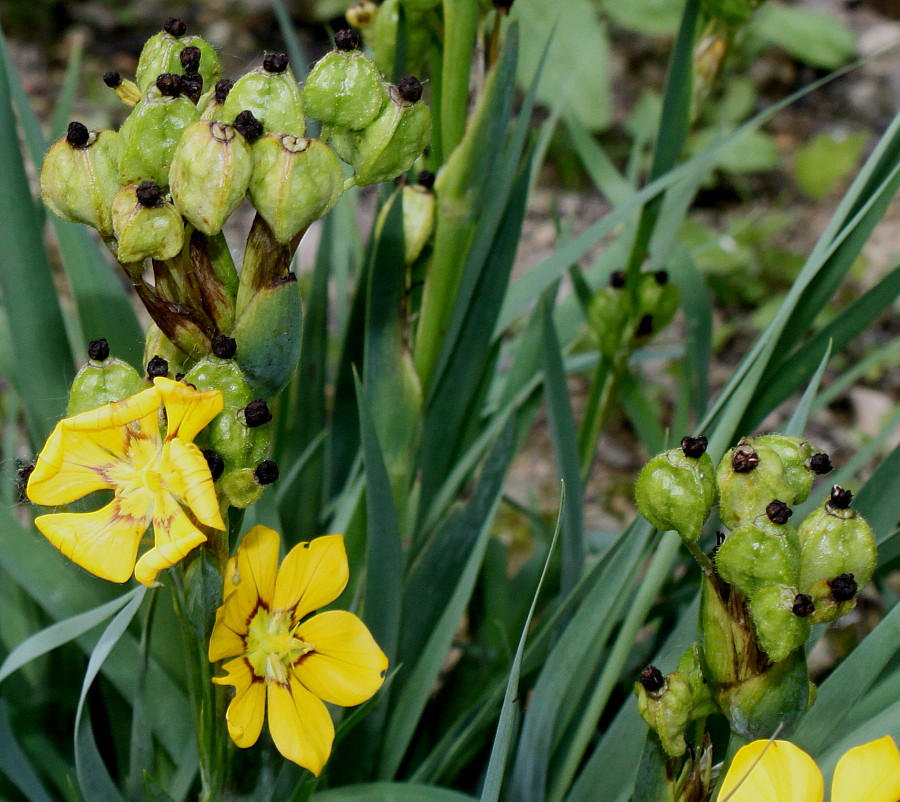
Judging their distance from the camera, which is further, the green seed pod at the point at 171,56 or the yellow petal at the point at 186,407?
the green seed pod at the point at 171,56

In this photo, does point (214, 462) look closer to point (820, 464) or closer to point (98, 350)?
point (98, 350)

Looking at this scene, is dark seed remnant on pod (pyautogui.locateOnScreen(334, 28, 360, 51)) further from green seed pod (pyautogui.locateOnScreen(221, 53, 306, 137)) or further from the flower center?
the flower center

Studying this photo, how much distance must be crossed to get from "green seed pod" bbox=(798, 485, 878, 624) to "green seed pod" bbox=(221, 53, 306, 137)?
0.35 meters

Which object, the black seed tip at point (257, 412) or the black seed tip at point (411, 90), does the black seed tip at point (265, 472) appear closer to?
the black seed tip at point (257, 412)

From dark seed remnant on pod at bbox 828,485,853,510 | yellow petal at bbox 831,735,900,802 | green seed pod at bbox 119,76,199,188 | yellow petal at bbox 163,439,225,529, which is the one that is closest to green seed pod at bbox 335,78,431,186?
green seed pod at bbox 119,76,199,188

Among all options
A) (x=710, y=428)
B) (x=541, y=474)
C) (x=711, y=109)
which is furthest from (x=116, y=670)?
(x=711, y=109)

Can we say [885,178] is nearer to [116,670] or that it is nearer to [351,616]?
[351,616]

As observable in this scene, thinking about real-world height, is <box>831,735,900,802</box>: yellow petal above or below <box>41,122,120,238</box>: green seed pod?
below

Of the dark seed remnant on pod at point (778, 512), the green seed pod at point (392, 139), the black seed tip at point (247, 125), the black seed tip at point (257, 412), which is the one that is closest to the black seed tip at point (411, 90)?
the green seed pod at point (392, 139)

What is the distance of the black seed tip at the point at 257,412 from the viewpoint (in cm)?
50

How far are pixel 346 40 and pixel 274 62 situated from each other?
0.06 metres

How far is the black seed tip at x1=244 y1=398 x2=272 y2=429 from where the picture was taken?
502 millimetres

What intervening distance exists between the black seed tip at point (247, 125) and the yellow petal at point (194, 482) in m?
0.16

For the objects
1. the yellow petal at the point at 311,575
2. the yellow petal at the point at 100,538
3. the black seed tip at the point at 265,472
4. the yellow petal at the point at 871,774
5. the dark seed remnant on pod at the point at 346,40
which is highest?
the dark seed remnant on pod at the point at 346,40
